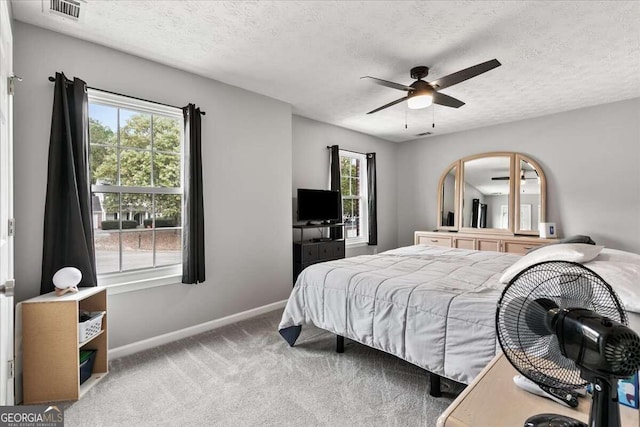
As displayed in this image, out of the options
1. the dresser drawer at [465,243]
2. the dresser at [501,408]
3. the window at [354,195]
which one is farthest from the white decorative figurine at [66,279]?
the dresser drawer at [465,243]

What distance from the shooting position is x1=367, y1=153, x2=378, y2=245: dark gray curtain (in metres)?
5.37

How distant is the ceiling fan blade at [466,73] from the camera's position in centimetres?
222

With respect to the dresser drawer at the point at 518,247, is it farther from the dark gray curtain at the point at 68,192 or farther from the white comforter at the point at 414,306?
the dark gray curtain at the point at 68,192

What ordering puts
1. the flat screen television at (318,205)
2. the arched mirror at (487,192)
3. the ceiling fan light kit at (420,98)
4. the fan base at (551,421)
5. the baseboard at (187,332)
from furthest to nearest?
the arched mirror at (487,192)
the flat screen television at (318,205)
the ceiling fan light kit at (420,98)
the baseboard at (187,332)
the fan base at (551,421)

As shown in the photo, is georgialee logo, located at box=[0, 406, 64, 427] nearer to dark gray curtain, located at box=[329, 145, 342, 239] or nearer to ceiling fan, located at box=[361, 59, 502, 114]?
ceiling fan, located at box=[361, 59, 502, 114]

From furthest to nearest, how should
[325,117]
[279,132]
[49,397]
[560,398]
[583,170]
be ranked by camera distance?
[325,117] < [583,170] < [279,132] < [49,397] < [560,398]

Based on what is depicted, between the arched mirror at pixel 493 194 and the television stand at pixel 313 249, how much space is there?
2.18 metres

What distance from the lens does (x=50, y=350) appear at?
196cm

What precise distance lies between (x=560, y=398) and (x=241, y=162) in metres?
3.21

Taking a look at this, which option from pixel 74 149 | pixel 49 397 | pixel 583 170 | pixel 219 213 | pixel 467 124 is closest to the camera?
pixel 49 397

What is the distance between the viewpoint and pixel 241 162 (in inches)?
134

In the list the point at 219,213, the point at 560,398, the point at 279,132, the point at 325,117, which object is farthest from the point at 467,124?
the point at 560,398

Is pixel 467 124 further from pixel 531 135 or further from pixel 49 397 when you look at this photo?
pixel 49 397

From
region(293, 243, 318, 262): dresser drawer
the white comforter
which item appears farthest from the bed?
region(293, 243, 318, 262): dresser drawer
